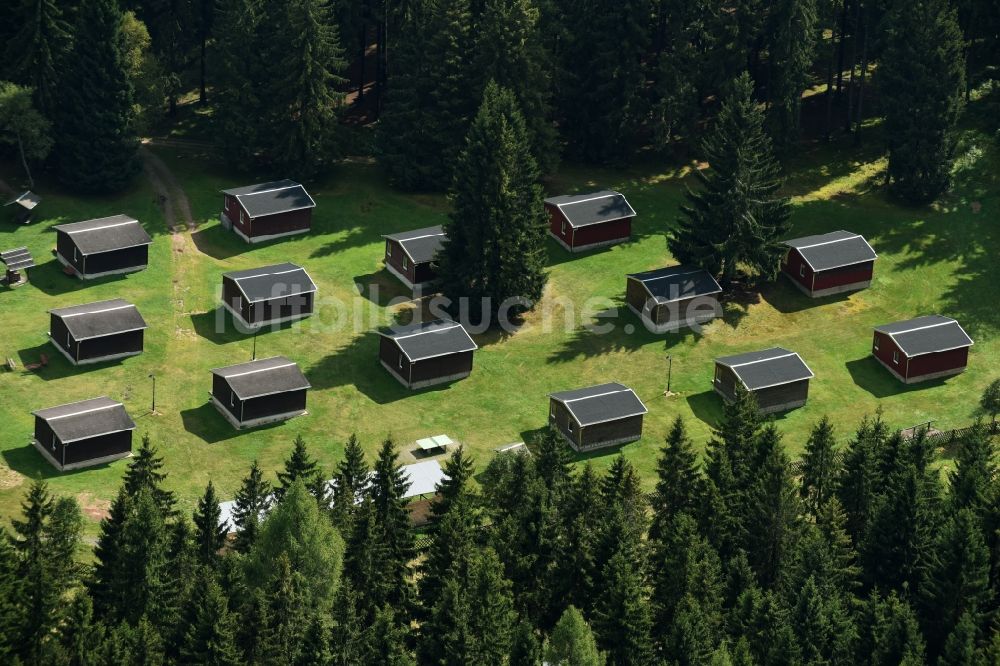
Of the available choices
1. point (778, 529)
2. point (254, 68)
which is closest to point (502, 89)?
point (254, 68)

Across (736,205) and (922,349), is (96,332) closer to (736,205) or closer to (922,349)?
(736,205)

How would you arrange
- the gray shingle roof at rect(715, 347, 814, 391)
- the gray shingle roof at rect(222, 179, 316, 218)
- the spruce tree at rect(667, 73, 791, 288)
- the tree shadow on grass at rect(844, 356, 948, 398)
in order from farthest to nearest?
the gray shingle roof at rect(222, 179, 316, 218)
the spruce tree at rect(667, 73, 791, 288)
the tree shadow on grass at rect(844, 356, 948, 398)
the gray shingle roof at rect(715, 347, 814, 391)

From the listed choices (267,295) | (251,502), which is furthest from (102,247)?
(251,502)

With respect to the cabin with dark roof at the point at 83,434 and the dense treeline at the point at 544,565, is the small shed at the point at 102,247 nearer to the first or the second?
the cabin with dark roof at the point at 83,434

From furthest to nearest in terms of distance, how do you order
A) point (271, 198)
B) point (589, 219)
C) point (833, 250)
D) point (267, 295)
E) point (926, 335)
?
point (589, 219)
point (271, 198)
point (833, 250)
point (926, 335)
point (267, 295)

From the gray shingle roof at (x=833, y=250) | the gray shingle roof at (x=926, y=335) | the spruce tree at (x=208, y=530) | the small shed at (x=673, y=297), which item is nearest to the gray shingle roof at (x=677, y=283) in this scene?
the small shed at (x=673, y=297)

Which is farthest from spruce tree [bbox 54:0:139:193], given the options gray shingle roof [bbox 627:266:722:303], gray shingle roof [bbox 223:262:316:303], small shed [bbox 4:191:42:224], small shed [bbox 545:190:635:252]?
gray shingle roof [bbox 627:266:722:303]

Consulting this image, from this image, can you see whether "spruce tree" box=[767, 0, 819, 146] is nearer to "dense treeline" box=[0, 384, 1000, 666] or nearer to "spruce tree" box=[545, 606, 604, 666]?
"dense treeline" box=[0, 384, 1000, 666]
